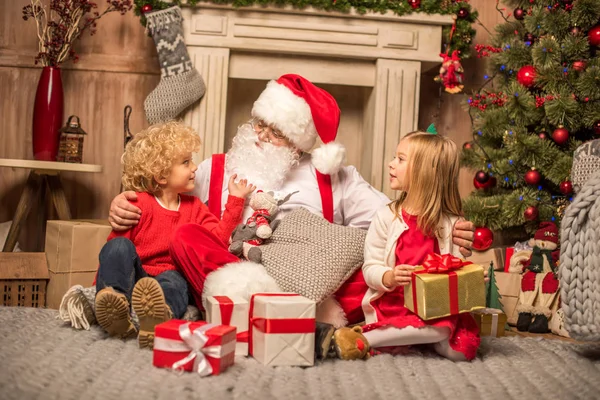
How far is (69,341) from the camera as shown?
2004 millimetres

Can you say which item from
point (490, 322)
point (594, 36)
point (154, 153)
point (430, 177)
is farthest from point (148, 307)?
point (594, 36)

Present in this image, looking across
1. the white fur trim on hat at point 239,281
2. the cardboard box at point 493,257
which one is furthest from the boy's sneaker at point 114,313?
the cardboard box at point 493,257

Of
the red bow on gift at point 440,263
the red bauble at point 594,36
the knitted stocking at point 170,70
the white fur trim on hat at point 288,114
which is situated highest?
the red bauble at point 594,36

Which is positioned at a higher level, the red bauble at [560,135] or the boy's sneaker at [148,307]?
the red bauble at [560,135]

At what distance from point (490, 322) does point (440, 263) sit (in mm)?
614

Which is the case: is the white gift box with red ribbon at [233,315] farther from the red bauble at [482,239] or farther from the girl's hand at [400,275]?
the red bauble at [482,239]

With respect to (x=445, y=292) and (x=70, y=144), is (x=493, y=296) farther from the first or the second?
(x=70, y=144)

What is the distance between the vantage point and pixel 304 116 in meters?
2.68

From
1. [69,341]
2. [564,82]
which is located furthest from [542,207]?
[69,341]

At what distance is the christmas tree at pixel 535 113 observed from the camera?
2.96 m

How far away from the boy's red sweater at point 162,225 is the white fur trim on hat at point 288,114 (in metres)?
0.38

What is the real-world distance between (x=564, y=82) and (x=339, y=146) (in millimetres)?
1146

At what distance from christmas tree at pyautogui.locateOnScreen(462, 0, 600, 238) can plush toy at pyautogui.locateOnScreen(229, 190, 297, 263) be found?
47.0 inches

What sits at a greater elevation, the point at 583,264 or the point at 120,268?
the point at 583,264
